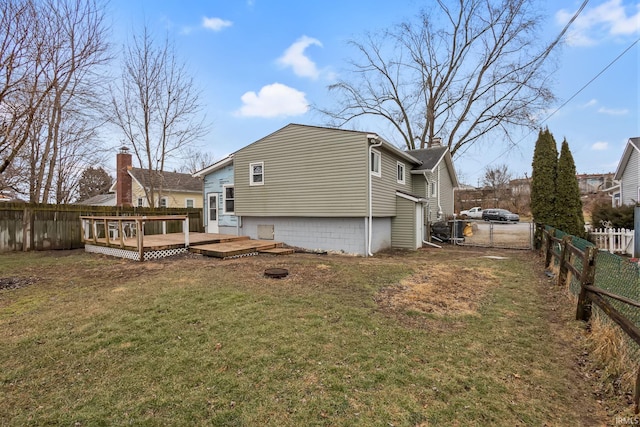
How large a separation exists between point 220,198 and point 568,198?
14.7 meters

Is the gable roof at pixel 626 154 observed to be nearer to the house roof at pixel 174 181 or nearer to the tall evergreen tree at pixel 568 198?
the tall evergreen tree at pixel 568 198

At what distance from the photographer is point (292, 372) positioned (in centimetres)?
322

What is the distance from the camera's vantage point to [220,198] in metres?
15.3

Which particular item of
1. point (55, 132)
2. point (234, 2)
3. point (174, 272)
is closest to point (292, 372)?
point (174, 272)

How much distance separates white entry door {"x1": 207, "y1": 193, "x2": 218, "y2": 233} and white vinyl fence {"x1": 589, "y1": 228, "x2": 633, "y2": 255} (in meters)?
15.9

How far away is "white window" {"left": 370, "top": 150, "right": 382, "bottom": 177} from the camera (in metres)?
11.2

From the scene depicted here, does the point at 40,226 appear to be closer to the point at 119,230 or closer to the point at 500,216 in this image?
the point at 119,230

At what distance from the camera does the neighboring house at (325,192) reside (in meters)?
10.8

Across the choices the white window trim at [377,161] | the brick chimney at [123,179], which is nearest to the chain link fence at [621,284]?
the white window trim at [377,161]

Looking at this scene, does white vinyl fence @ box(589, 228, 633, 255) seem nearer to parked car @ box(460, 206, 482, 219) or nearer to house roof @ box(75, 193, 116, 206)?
parked car @ box(460, 206, 482, 219)

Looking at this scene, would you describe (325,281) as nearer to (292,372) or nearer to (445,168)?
(292,372)

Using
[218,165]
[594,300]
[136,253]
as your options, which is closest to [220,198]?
[218,165]

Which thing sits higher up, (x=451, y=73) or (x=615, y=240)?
(x=451, y=73)

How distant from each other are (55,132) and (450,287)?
1703cm
